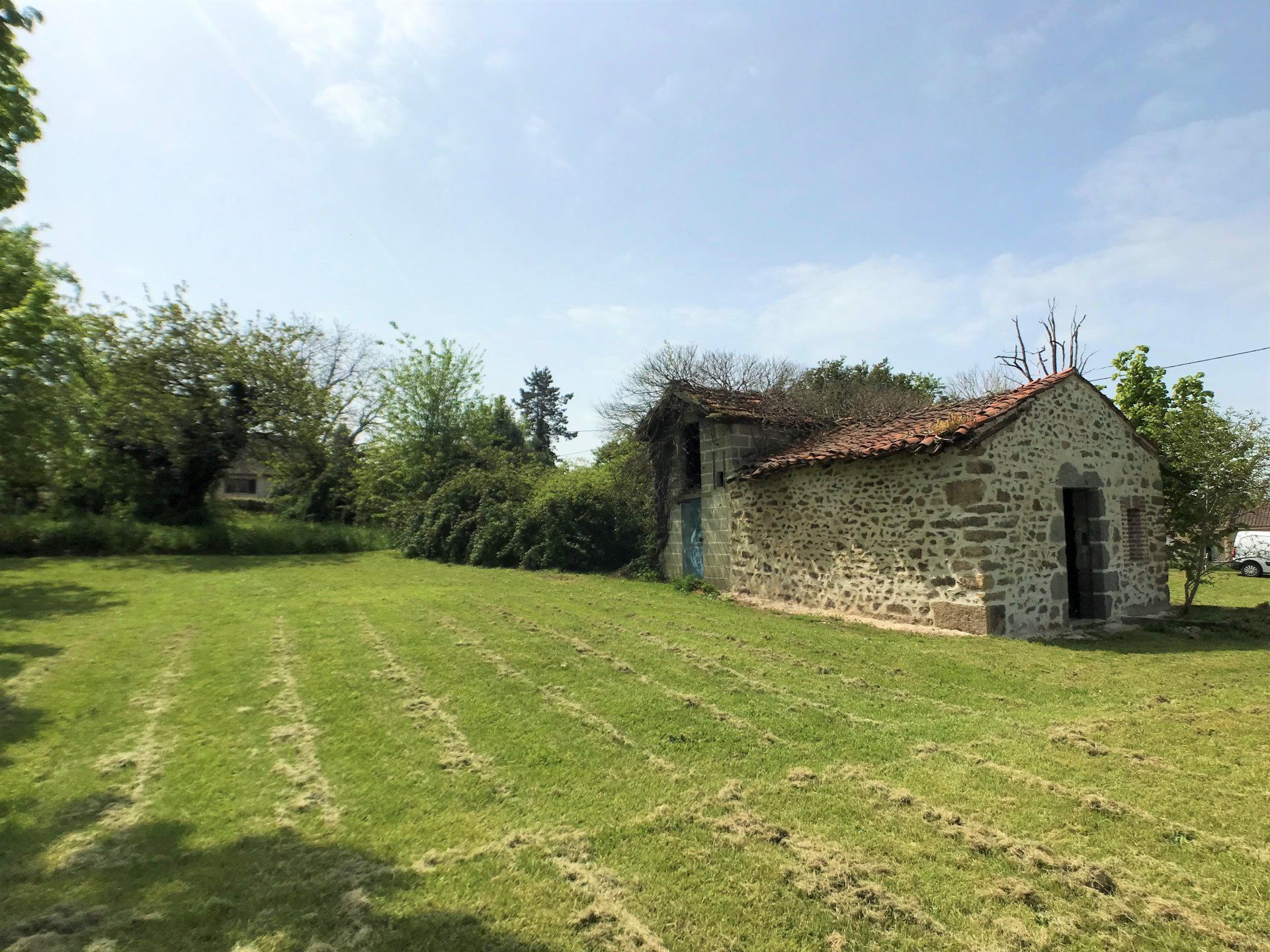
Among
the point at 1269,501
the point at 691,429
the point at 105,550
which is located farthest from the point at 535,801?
the point at 105,550

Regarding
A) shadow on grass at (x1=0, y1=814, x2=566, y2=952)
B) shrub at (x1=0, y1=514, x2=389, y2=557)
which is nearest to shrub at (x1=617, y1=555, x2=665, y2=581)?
shrub at (x1=0, y1=514, x2=389, y2=557)

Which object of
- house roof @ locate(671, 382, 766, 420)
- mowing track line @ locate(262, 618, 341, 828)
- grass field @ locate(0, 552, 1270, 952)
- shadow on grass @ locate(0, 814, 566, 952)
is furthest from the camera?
house roof @ locate(671, 382, 766, 420)

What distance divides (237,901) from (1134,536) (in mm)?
14116

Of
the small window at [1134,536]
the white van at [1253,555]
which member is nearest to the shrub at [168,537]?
the small window at [1134,536]

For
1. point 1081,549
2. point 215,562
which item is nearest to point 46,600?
point 215,562

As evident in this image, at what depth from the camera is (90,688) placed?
6.55 m

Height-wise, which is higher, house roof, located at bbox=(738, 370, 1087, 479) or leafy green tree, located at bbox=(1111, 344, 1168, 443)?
leafy green tree, located at bbox=(1111, 344, 1168, 443)

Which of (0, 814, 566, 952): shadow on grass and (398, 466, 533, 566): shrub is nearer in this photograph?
(0, 814, 566, 952): shadow on grass

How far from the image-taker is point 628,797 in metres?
3.97

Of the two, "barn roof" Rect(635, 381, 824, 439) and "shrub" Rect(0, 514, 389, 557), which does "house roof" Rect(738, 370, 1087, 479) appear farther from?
"shrub" Rect(0, 514, 389, 557)

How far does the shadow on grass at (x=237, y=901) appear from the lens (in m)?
2.68

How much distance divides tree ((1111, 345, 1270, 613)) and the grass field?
3.83 metres

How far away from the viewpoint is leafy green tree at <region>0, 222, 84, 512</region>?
22.7 ft

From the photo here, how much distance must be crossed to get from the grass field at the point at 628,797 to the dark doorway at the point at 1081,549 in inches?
109
